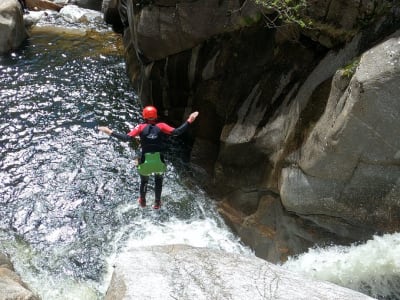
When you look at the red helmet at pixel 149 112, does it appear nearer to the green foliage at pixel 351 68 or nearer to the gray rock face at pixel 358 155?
the gray rock face at pixel 358 155

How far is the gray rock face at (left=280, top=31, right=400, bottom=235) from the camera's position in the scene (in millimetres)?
6720

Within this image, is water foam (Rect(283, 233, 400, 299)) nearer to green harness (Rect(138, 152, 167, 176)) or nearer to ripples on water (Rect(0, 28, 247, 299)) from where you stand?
ripples on water (Rect(0, 28, 247, 299))

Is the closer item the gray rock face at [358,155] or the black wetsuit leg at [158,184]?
the gray rock face at [358,155]

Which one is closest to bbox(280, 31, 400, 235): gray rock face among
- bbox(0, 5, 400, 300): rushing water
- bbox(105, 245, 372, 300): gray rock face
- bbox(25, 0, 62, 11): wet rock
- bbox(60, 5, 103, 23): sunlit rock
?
bbox(0, 5, 400, 300): rushing water

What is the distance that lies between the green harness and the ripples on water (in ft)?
4.68

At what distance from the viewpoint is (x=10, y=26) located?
1770 centimetres

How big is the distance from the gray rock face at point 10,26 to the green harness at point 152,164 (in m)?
12.0

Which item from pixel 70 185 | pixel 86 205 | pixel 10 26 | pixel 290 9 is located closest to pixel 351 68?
pixel 290 9

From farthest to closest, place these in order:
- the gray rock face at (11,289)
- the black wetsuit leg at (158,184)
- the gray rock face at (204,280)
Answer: the black wetsuit leg at (158,184)
the gray rock face at (11,289)
the gray rock face at (204,280)

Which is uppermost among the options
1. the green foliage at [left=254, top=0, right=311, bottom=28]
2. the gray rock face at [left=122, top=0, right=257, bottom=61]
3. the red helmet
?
the green foliage at [left=254, top=0, right=311, bottom=28]

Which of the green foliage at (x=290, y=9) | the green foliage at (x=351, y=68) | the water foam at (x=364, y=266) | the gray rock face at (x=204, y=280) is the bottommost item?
the water foam at (x=364, y=266)

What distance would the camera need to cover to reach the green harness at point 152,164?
8953 mm

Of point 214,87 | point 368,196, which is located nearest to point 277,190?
point 368,196

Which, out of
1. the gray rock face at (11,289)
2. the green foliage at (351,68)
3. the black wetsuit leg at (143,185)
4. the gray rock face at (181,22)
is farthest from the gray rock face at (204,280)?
the gray rock face at (181,22)
